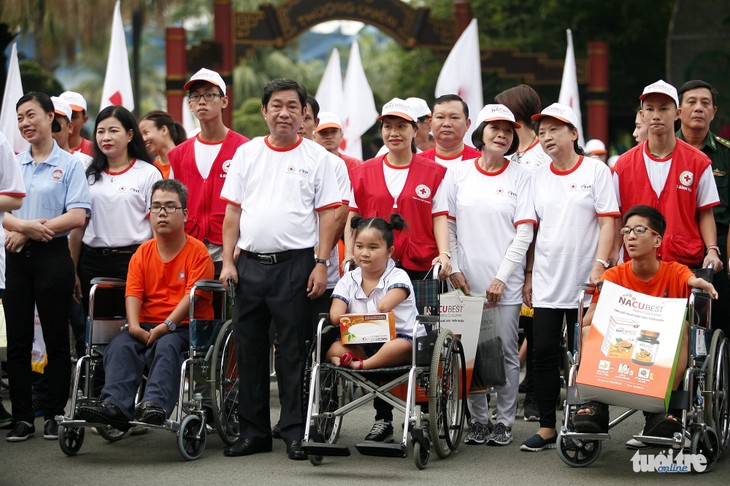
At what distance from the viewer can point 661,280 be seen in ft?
22.1

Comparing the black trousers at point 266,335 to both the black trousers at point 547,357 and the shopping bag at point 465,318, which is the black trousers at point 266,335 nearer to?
the shopping bag at point 465,318

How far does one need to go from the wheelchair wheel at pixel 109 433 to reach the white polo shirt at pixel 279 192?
1.41 metres

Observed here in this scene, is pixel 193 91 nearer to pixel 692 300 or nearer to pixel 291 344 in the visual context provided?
pixel 291 344

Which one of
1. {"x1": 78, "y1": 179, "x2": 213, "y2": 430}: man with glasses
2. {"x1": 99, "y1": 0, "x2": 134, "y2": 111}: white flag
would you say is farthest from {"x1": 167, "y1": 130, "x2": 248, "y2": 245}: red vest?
{"x1": 99, "y1": 0, "x2": 134, "y2": 111}: white flag

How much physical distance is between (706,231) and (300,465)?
8.70 feet

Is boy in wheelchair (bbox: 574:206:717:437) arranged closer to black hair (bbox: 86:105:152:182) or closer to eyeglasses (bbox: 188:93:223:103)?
eyeglasses (bbox: 188:93:223:103)

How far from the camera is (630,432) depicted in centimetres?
786

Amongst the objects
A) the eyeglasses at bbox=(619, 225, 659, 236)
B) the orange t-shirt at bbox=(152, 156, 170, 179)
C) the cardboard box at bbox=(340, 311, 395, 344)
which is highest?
the orange t-shirt at bbox=(152, 156, 170, 179)

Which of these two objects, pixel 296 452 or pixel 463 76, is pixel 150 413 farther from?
pixel 463 76

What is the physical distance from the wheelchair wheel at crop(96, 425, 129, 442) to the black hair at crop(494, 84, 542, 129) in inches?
124

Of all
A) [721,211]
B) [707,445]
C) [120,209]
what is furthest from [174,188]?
[707,445]

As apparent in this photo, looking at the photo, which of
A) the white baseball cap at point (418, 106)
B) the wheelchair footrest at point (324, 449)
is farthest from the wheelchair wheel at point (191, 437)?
the white baseball cap at point (418, 106)

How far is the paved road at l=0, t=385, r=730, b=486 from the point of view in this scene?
251 inches

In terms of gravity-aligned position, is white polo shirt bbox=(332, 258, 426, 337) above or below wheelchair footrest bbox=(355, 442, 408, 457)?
above
